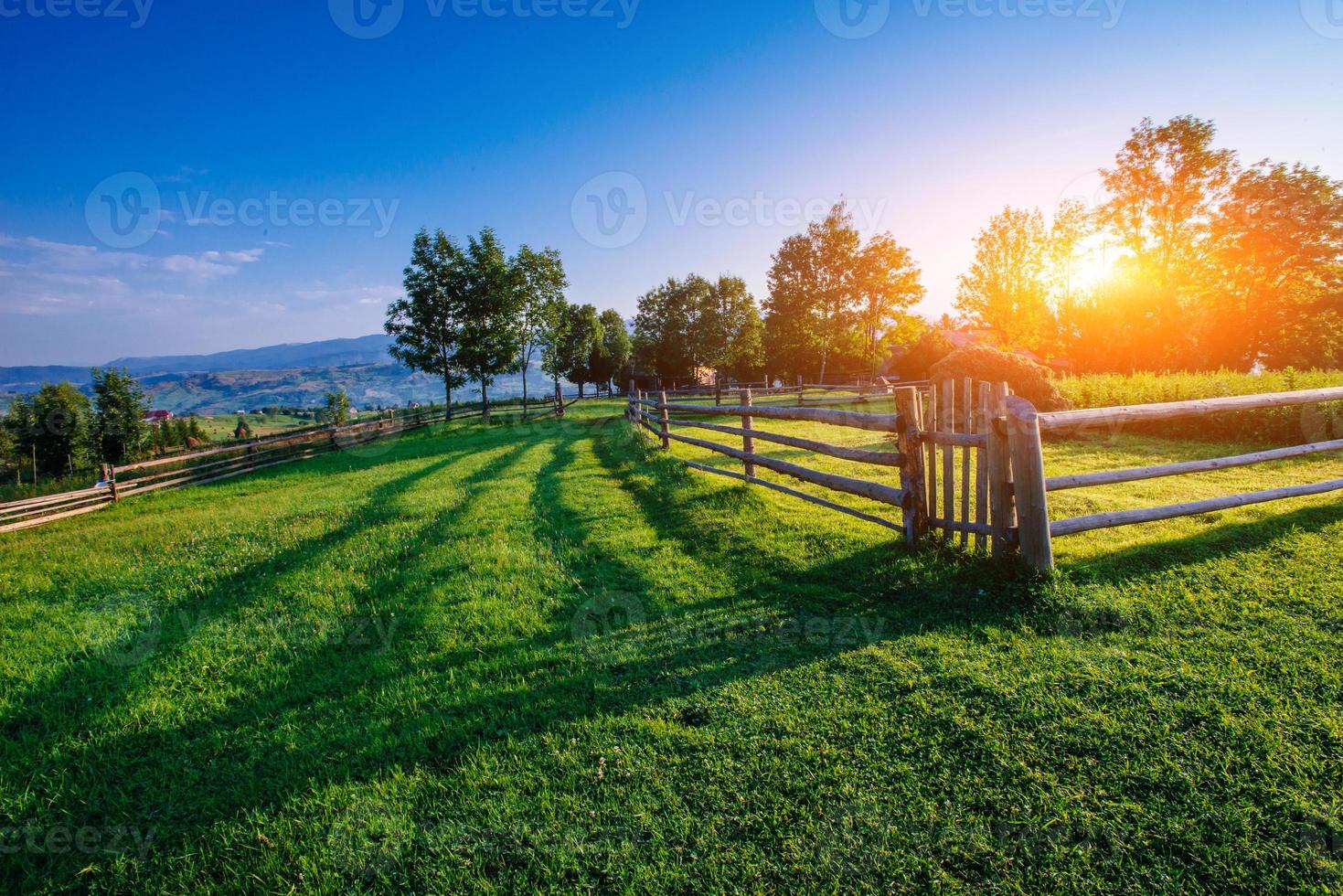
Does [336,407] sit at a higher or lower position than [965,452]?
higher

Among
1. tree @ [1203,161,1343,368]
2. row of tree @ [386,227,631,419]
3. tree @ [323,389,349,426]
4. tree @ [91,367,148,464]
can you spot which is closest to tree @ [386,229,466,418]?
row of tree @ [386,227,631,419]

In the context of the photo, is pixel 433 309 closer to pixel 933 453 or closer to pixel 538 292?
pixel 538 292

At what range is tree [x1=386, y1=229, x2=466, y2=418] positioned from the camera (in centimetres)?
3197

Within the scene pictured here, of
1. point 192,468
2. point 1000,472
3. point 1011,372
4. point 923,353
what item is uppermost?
point 923,353

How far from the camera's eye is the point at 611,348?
6041 centimetres

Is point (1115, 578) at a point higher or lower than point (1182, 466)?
lower

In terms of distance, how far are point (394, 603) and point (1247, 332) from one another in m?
42.2

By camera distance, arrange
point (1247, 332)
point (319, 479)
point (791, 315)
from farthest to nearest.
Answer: point (791, 315) < point (1247, 332) < point (319, 479)

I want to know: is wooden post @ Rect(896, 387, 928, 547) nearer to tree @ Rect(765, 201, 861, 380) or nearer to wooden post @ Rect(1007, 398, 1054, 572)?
wooden post @ Rect(1007, 398, 1054, 572)

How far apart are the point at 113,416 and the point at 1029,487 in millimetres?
60686

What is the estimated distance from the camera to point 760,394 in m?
Answer: 30.7

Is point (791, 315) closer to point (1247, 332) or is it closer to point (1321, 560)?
point (1247, 332)

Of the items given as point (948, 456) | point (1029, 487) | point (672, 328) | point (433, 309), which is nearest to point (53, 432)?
point (433, 309)

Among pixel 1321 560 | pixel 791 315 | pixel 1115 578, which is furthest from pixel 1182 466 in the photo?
pixel 791 315
